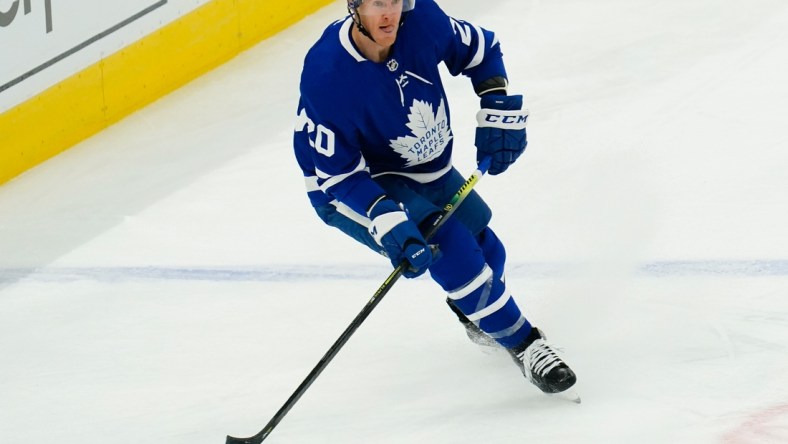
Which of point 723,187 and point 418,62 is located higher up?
point 418,62

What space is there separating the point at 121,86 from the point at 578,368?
2.55 metres

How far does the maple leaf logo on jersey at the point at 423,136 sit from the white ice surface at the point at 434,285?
22.9 inches

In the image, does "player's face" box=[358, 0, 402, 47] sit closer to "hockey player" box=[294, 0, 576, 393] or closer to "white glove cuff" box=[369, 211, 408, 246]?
"hockey player" box=[294, 0, 576, 393]

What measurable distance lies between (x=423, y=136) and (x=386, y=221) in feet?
0.95

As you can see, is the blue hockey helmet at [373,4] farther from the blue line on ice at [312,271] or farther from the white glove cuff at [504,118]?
the blue line on ice at [312,271]

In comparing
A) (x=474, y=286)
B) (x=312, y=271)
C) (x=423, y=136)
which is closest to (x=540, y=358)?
(x=474, y=286)

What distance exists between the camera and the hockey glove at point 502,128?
133 inches

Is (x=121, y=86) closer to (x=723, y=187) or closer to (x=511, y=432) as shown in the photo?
(x=723, y=187)

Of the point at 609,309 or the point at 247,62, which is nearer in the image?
the point at 609,309

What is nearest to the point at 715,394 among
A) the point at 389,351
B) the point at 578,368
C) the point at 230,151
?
the point at 578,368

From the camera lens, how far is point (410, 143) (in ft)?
10.9

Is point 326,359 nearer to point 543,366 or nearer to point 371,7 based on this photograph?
point 543,366

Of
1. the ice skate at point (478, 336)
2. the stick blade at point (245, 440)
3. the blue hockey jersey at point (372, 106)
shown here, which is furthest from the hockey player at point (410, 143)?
the stick blade at point (245, 440)

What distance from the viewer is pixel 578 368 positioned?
3510 millimetres
